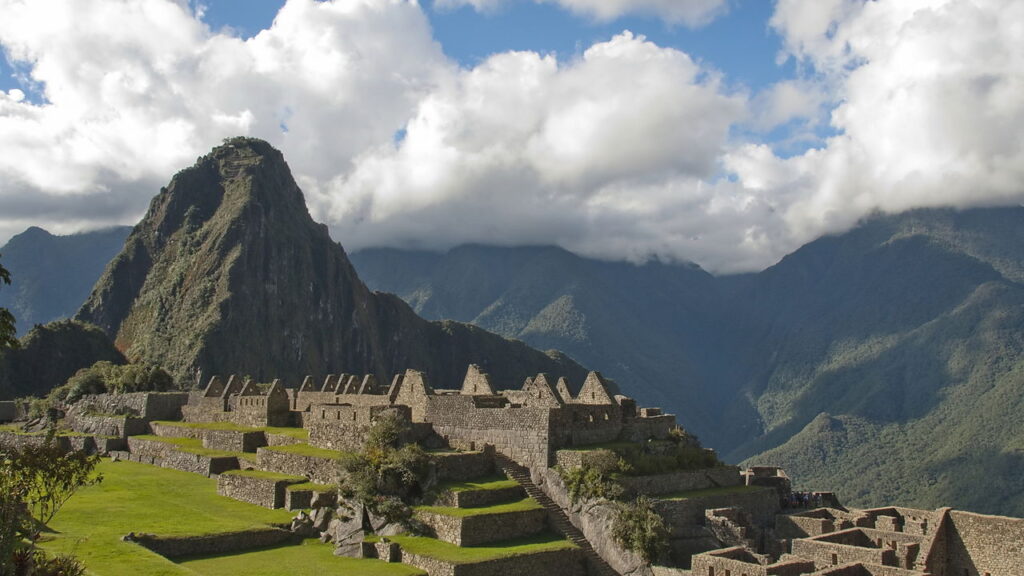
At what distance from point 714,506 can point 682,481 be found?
5.36 feet

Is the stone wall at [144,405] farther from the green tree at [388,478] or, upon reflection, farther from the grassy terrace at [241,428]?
the green tree at [388,478]

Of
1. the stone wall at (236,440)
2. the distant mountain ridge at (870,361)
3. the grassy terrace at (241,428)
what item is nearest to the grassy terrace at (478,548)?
the grassy terrace at (241,428)

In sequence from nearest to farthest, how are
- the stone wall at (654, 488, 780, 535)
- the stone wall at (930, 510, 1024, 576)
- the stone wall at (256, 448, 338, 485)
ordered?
the stone wall at (930, 510, 1024, 576) < the stone wall at (654, 488, 780, 535) < the stone wall at (256, 448, 338, 485)

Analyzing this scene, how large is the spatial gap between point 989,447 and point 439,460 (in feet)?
265

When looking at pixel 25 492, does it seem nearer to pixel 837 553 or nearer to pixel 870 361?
pixel 837 553

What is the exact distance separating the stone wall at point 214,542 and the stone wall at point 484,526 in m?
4.72

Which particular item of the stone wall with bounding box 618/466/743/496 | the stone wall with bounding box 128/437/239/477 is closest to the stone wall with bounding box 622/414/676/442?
the stone wall with bounding box 618/466/743/496

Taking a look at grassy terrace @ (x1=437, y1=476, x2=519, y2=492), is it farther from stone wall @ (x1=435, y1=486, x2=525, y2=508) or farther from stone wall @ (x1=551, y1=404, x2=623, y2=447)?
stone wall @ (x1=551, y1=404, x2=623, y2=447)

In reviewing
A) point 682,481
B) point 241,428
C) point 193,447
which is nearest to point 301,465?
point 193,447

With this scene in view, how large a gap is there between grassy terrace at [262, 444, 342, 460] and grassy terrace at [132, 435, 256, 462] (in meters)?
2.24

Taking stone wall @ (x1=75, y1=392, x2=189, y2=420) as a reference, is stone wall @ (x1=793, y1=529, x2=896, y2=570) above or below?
below

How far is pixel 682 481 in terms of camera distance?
107 feet

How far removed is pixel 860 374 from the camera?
456ft

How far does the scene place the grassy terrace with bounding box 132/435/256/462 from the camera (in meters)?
39.7
